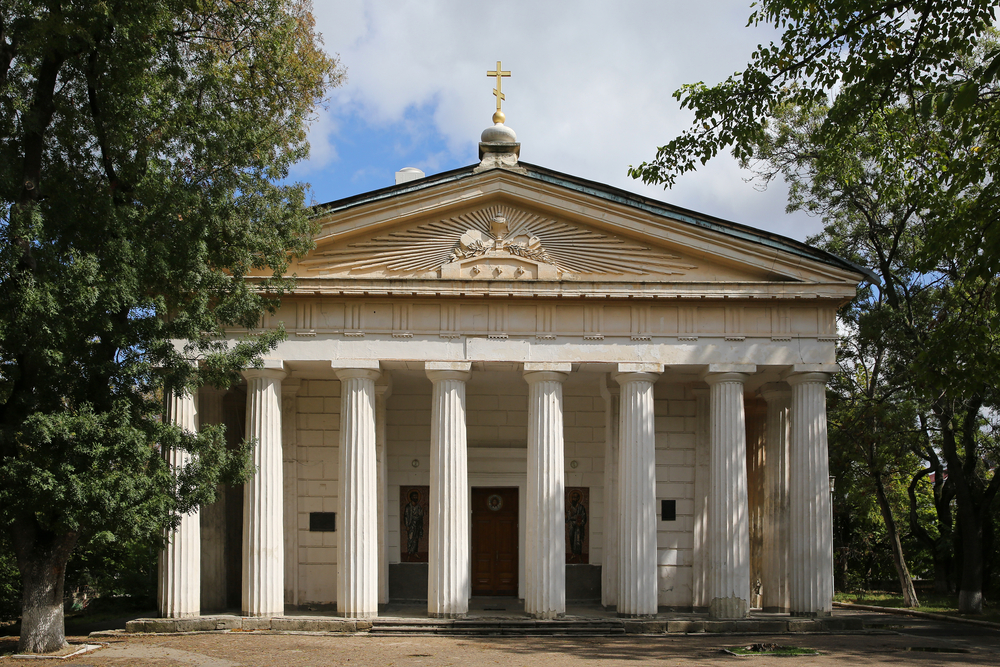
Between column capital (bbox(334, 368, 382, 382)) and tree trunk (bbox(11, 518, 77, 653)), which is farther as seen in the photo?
column capital (bbox(334, 368, 382, 382))

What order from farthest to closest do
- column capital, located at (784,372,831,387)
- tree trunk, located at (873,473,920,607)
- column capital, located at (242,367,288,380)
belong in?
tree trunk, located at (873,473,920,607), column capital, located at (784,372,831,387), column capital, located at (242,367,288,380)

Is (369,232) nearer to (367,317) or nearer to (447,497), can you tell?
(367,317)

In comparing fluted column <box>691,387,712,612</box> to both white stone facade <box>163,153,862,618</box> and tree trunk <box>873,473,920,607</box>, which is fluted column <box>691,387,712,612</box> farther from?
tree trunk <box>873,473,920,607</box>

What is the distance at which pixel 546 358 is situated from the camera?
20.2 meters

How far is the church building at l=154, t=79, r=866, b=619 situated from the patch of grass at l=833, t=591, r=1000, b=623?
18.7 ft

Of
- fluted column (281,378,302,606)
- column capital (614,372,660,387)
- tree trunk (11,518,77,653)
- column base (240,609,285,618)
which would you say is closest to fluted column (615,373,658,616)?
column capital (614,372,660,387)

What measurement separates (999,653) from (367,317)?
1354 centimetres

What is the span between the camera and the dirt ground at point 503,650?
1496cm

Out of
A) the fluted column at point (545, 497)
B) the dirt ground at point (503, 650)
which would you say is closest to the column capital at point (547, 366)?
the fluted column at point (545, 497)

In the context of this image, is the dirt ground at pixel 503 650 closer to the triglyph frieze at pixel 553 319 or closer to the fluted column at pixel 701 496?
the fluted column at pixel 701 496

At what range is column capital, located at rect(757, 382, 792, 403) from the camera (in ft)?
70.5

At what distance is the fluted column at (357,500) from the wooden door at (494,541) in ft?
12.6

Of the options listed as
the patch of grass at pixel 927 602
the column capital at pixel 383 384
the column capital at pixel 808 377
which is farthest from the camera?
the patch of grass at pixel 927 602

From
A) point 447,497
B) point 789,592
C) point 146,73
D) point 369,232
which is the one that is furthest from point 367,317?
point 789,592
